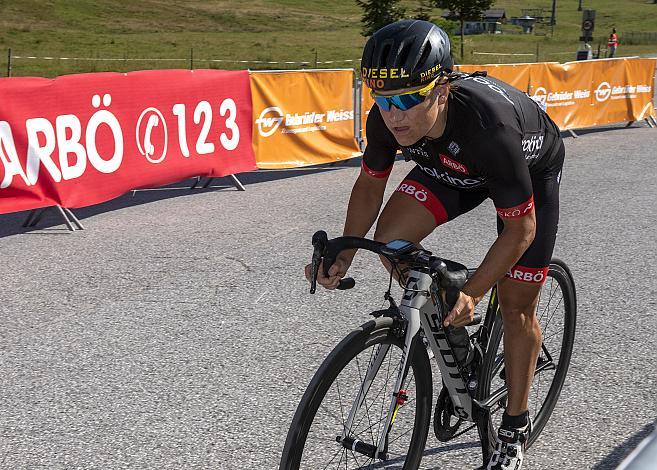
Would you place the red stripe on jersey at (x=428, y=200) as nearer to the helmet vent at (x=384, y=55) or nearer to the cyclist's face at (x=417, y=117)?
the cyclist's face at (x=417, y=117)

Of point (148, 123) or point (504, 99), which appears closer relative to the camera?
point (504, 99)

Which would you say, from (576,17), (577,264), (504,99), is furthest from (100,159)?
(576,17)

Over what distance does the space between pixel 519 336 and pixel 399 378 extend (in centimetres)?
80

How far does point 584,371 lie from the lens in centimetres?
519

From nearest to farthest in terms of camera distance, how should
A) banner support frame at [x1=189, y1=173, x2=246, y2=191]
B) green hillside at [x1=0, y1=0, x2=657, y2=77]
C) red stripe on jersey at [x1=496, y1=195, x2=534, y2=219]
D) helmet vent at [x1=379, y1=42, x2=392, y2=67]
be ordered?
helmet vent at [x1=379, y1=42, x2=392, y2=67] < red stripe on jersey at [x1=496, y1=195, x2=534, y2=219] < banner support frame at [x1=189, y1=173, x2=246, y2=191] < green hillside at [x1=0, y1=0, x2=657, y2=77]

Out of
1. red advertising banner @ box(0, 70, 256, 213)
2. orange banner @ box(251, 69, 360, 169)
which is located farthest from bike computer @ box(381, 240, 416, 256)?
orange banner @ box(251, 69, 360, 169)

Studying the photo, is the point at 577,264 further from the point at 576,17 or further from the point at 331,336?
the point at 576,17

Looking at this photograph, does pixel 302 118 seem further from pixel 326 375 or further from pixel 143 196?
pixel 326 375

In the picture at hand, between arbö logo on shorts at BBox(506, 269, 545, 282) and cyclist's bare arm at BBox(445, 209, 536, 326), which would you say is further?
arbö logo on shorts at BBox(506, 269, 545, 282)

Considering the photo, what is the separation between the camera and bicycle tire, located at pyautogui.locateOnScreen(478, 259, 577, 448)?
3.75 metres

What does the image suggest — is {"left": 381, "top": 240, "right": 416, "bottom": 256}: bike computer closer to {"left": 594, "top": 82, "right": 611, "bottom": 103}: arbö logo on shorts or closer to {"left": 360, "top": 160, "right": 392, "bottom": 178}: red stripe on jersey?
{"left": 360, "top": 160, "right": 392, "bottom": 178}: red stripe on jersey

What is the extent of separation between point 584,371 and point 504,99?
7.79 ft

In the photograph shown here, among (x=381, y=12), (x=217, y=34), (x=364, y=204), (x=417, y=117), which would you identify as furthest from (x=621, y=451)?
(x=217, y=34)

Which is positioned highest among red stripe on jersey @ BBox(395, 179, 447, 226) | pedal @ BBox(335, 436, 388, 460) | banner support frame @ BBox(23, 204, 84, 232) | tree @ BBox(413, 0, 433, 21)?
red stripe on jersey @ BBox(395, 179, 447, 226)
